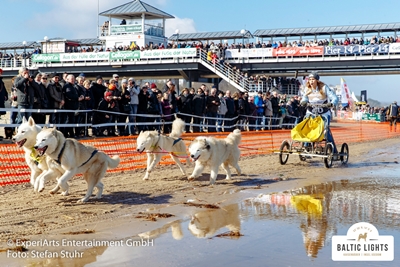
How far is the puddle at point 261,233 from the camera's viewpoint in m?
5.52

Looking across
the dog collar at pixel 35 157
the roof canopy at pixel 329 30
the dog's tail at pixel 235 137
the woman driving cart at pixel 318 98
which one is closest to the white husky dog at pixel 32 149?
the dog collar at pixel 35 157

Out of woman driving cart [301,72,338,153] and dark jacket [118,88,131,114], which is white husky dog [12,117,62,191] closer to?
woman driving cart [301,72,338,153]

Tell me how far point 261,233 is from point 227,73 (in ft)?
131

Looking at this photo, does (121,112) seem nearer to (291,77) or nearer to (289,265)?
(289,265)

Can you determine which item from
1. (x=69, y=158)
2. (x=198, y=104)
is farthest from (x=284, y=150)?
(x=198, y=104)

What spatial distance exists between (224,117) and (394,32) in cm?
3154

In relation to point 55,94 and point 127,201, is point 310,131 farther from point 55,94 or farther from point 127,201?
point 55,94

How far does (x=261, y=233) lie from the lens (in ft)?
21.7

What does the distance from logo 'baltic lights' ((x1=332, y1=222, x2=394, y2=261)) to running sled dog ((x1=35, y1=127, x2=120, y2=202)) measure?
3.78 m

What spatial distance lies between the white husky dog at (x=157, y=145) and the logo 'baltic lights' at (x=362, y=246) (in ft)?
16.2

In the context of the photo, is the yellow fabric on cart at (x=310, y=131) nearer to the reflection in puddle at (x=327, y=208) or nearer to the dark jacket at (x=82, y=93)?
the reflection in puddle at (x=327, y=208)

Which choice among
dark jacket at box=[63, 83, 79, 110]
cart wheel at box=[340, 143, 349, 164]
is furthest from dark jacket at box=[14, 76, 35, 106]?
cart wheel at box=[340, 143, 349, 164]

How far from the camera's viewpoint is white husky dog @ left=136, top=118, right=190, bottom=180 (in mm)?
10531

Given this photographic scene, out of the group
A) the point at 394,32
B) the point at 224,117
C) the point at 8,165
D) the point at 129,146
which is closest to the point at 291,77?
the point at 394,32
